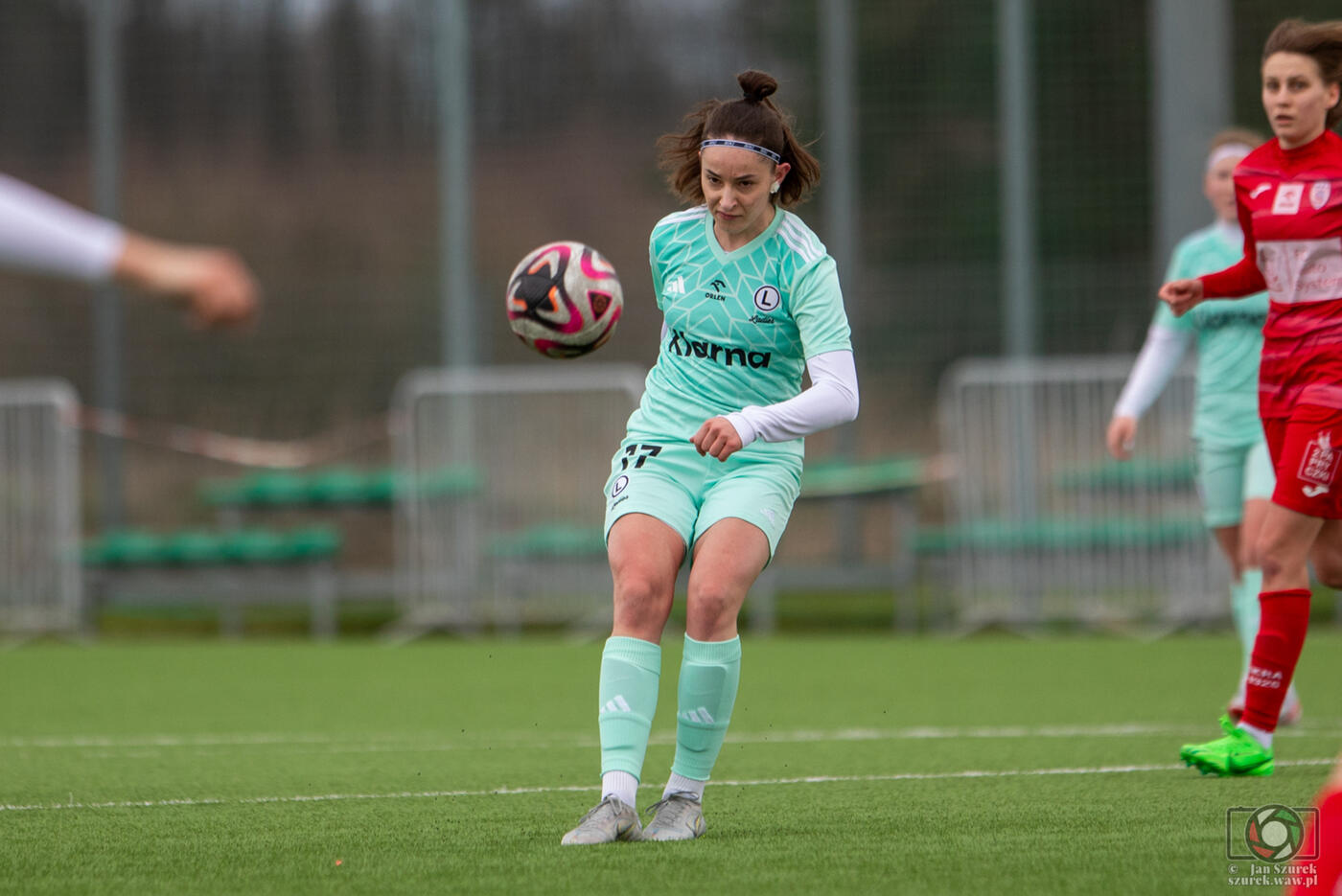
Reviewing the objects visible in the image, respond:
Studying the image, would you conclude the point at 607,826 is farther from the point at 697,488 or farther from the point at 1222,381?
the point at 1222,381

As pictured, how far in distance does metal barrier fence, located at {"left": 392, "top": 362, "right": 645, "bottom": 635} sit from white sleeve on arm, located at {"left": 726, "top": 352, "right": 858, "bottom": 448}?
9.00 metres

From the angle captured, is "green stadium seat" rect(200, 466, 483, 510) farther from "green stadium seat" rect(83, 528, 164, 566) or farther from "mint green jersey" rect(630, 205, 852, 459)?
"mint green jersey" rect(630, 205, 852, 459)

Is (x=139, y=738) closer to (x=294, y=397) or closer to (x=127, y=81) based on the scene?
(x=294, y=397)

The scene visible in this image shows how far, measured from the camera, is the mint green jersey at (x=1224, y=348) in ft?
22.0

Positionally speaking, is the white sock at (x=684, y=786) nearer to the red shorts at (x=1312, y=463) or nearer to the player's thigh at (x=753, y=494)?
the player's thigh at (x=753, y=494)

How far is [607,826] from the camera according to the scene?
423 cm

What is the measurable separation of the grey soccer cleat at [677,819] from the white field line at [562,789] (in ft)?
3.06

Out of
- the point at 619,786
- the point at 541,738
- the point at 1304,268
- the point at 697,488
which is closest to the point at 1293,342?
the point at 1304,268

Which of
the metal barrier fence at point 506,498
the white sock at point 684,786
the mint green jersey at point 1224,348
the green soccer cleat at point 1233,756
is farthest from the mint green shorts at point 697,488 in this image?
the metal barrier fence at point 506,498

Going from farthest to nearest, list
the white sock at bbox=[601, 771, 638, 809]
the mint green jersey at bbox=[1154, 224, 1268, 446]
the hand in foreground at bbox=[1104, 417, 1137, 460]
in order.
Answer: the mint green jersey at bbox=[1154, 224, 1268, 446], the hand in foreground at bbox=[1104, 417, 1137, 460], the white sock at bbox=[601, 771, 638, 809]

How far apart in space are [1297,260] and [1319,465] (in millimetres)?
629

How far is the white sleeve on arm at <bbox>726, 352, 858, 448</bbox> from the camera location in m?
4.33

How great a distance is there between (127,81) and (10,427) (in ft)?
14.5

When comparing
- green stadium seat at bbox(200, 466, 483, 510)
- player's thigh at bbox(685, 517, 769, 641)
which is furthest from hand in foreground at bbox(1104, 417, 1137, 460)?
green stadium seat at bbox(200, 466, 483, 510)
